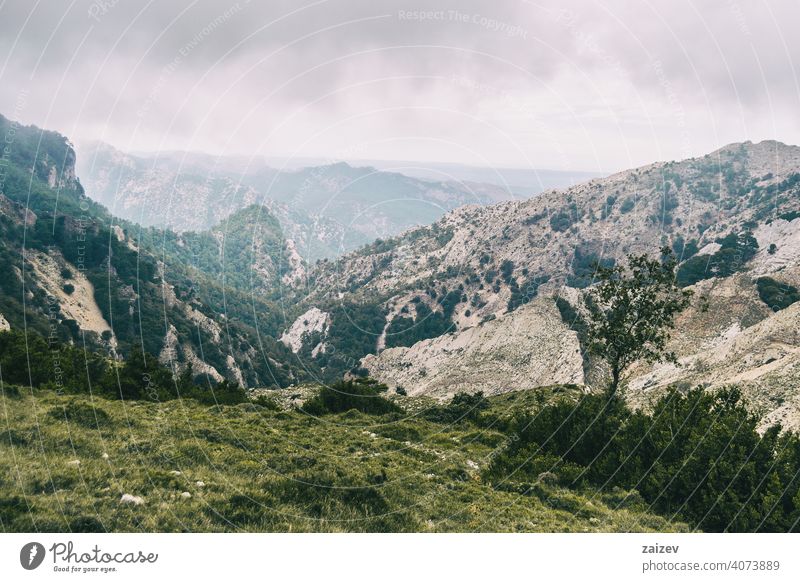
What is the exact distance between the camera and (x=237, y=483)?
17.3 metres

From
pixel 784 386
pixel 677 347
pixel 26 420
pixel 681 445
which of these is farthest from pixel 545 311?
pixel 26 420

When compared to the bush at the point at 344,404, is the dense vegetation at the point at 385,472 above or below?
above

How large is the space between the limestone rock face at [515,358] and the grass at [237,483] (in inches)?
2346

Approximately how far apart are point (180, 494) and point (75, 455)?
5.94 m

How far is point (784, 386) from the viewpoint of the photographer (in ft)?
116

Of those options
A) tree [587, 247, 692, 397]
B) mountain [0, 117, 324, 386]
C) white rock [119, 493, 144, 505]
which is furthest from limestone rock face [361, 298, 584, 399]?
white rock [119, 493, 144, 505]

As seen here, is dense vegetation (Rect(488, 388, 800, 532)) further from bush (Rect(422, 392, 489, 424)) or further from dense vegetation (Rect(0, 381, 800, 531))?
bush (Rect(422, 392, 489, 424))

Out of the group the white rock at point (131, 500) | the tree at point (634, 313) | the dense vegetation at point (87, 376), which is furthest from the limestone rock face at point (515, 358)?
the white rock at point (131, 500)

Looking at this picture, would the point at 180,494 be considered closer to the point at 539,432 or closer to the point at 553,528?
the point at 553,528

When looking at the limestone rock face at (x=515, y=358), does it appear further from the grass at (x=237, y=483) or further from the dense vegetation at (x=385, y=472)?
the grass at (x=237, y=483)

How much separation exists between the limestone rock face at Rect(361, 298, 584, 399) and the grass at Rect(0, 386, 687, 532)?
59591 mm

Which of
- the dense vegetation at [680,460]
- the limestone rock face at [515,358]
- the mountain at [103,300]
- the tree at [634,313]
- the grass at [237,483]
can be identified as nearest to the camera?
the grass at [237,483]

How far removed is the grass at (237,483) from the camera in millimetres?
14297

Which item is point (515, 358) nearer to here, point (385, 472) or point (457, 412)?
point (457, 412)
